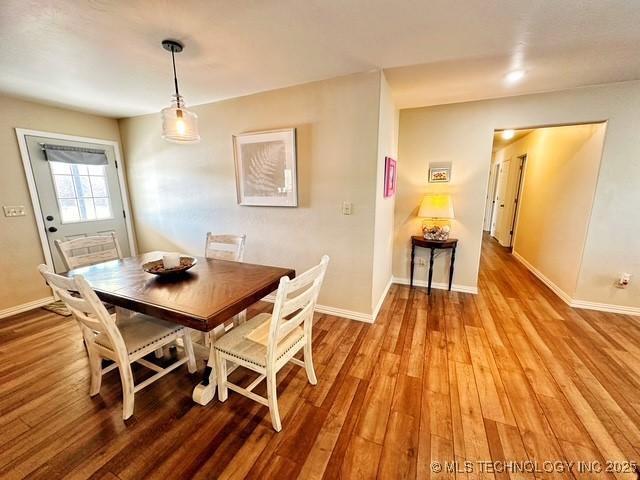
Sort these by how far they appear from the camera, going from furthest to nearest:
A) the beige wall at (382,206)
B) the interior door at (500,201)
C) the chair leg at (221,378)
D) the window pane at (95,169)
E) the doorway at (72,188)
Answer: the interior door at (500,201) → the window pane at (95,169) → the doorway at (72,188) → the beige wall at (382,206) → the chair leg at (221,378)

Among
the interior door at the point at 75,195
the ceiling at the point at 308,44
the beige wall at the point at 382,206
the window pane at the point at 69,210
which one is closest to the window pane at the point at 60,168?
the interior door at the point at 75,195

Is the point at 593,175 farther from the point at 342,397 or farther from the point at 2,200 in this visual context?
the point at 2,200

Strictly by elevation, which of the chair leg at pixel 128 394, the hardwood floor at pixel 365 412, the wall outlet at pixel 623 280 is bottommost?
the hardwood floor at pixel 365 412

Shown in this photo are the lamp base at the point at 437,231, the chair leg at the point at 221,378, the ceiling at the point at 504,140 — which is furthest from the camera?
the ceiling at the point at 504,140

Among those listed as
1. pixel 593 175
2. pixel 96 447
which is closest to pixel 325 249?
pixel 96 447

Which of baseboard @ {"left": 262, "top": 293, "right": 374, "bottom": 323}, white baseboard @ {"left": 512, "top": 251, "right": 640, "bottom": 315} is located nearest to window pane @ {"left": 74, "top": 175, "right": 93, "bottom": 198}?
baseboard @ {"left": 262, "top": 293, "right": 374, "bottom": 323}

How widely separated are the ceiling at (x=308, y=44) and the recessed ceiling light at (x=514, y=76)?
63 mm

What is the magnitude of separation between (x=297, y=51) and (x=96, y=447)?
278 centimetres

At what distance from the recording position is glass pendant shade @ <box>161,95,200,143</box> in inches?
68.5

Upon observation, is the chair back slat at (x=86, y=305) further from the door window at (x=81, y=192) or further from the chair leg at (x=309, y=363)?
the door window at (x=81, y=192)

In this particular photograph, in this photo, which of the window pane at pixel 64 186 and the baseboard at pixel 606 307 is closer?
the baseboard at pixel 606 307

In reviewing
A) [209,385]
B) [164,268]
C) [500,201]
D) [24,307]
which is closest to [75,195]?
[24,307]

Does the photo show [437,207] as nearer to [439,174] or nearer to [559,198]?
[439,174]

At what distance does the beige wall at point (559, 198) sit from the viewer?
286 centimetres
